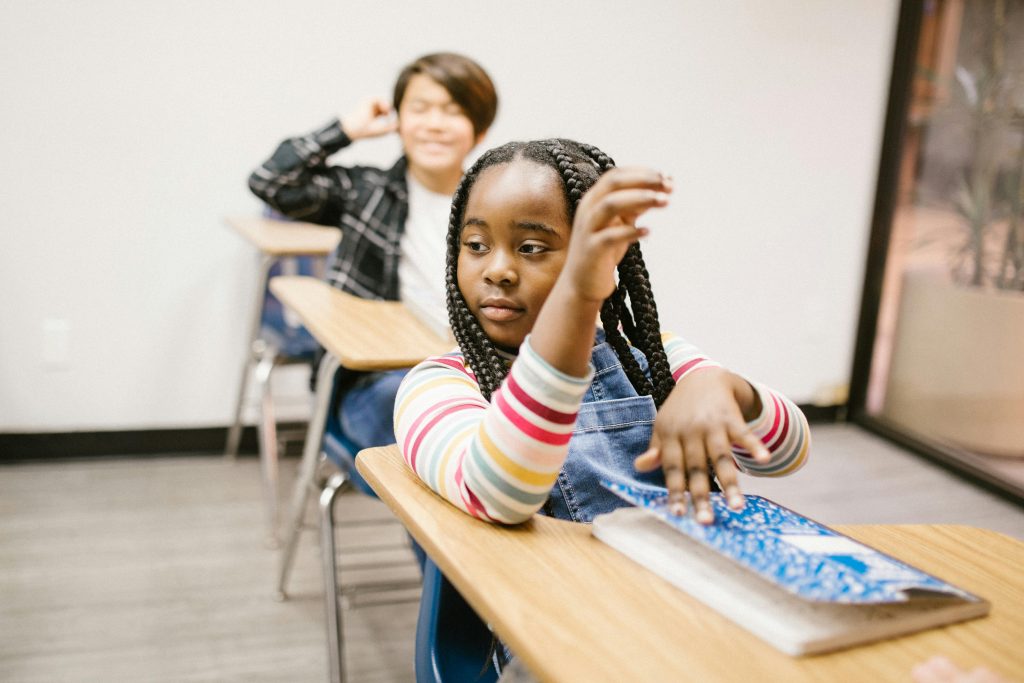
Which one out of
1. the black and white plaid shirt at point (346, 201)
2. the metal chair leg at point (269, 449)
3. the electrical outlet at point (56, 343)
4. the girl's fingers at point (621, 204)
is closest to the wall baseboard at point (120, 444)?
the electrical outlet at point (56, 343)

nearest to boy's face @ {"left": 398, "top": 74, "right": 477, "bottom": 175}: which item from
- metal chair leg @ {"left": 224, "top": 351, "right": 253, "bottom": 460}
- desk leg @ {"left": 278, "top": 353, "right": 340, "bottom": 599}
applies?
desk leg @ {"left": 278, "top": 353, "right": 340, "bottom": 599}

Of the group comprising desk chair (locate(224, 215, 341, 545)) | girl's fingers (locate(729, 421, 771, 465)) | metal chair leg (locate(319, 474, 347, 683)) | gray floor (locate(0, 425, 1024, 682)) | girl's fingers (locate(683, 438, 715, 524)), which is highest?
girl's fingers (locate(729, 421, 771, 465))

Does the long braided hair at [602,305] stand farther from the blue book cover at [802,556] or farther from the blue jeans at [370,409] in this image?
the blue jeans at [370,409]

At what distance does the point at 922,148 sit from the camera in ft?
11.7

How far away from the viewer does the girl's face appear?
0.99 m

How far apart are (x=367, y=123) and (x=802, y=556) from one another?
1.92m

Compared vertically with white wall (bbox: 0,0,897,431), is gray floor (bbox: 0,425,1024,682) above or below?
below

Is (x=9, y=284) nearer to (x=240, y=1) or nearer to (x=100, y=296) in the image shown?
(x=100, y=296)

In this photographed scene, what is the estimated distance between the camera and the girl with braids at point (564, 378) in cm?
74

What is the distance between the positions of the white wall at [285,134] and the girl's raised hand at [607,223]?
8.10ft

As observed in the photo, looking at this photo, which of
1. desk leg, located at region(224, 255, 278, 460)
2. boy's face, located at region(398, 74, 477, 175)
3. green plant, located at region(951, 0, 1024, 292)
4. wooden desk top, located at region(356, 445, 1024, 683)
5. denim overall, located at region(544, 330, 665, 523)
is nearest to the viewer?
wooden desk top, located at region(356, 445, 1024, 683)

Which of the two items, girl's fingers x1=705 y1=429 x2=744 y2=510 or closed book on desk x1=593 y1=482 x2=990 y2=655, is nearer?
closed book on desk x1=593 y1=482 x2=990 y2=655

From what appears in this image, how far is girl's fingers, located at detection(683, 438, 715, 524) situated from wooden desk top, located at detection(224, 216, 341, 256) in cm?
166

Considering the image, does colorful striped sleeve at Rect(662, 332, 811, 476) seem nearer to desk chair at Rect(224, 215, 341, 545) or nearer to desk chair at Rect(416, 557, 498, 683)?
desk chair at Rect(416, 557, 498, 683)
